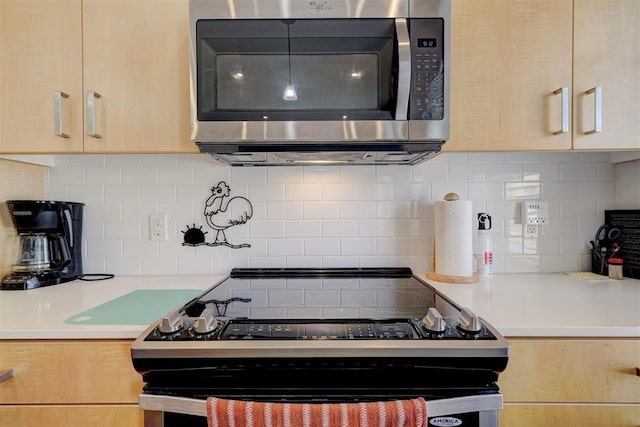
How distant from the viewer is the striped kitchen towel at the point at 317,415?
0.76 meters

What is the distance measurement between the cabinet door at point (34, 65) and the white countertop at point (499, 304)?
52 cm

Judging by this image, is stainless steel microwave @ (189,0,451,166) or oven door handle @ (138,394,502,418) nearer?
oven door handle @ (138,394,502,418)

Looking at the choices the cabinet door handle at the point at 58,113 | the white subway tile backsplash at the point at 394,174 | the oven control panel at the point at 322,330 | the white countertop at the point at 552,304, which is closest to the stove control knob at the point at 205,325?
the oven control panel at the point at 322,330

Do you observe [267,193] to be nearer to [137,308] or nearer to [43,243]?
[137,308]

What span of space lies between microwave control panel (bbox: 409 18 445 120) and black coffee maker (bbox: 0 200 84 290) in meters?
1.36

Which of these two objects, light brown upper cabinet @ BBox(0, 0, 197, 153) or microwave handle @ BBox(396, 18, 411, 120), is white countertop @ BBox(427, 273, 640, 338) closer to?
microwave handle @ BBox(396, 18, 411, 120)

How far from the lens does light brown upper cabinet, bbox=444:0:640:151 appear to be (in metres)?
1.22

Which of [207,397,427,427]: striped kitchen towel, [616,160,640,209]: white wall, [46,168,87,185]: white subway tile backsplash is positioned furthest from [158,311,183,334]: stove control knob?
[616,160,640,209]: white wall

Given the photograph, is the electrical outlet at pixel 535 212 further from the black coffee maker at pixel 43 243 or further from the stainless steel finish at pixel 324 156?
the black coffee maker at pixel 43 243

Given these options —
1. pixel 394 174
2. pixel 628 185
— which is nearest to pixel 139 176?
pixel 394 174

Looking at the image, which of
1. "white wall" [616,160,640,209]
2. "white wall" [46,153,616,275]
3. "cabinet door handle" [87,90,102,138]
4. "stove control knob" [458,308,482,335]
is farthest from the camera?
"white wall" [46,153,616,275]

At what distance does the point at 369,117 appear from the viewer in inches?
45.1

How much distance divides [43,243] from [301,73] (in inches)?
46.6

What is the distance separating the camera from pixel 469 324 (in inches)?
34.6
